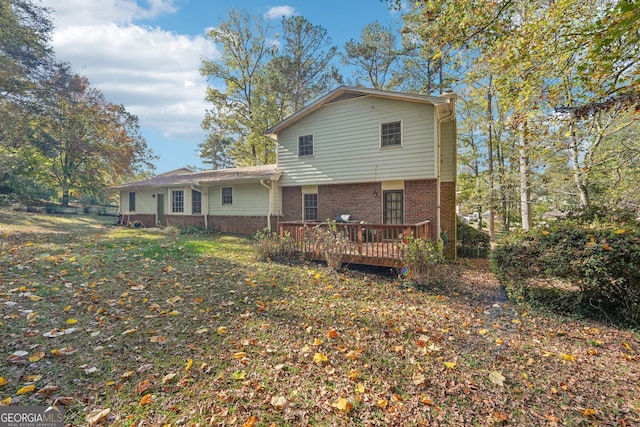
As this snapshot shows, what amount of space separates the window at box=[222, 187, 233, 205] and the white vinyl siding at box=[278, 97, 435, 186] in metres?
3.55

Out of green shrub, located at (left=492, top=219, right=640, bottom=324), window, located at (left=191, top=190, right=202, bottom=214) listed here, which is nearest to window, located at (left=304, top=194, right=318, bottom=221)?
window, located at (left=191, top=190, right=202, bottom=214)

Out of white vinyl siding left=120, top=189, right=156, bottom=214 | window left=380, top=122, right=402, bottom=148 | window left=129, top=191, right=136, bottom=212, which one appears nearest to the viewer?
window left=380, top=122, right=402, bottom=148

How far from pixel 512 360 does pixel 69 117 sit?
30.3m

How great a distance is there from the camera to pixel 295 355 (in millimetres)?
3248

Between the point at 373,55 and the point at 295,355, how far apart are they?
2197 cm

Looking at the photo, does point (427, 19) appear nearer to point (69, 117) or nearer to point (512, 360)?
point (512, 360)

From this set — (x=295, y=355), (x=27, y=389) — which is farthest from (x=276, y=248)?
(x=27, y=389)

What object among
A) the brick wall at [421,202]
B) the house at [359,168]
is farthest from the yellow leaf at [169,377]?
the brick wall at [421,202]

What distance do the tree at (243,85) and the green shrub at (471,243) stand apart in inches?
711

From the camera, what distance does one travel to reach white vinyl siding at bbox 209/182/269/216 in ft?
43.7

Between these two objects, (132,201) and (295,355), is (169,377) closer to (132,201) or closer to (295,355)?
(295,355)

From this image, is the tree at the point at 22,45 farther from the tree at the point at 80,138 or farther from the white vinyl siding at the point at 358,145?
the white vinyl siding at the point at 358,145

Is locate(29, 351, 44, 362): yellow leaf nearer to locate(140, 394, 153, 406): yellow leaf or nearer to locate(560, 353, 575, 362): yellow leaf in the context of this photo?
locate(140, 394, 153, 406): yellow leaf

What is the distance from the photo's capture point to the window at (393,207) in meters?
10.4
